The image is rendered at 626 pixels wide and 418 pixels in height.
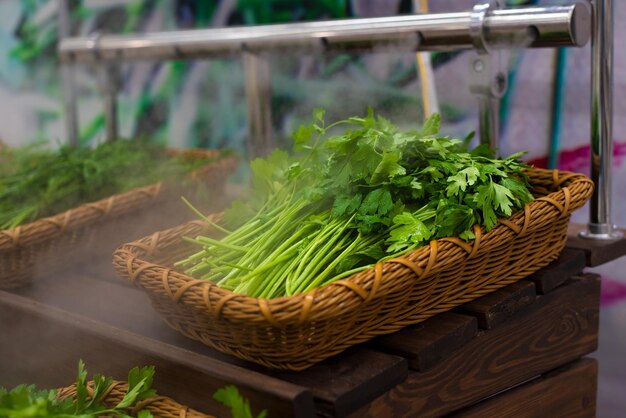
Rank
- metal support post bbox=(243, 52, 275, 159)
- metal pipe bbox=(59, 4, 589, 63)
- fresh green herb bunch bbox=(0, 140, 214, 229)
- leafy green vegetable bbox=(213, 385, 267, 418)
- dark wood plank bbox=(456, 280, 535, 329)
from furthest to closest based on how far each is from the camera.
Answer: metal support post bbox=(243, 52, 275, 159) < fresh green herb bunch bbox=(0, 140, 214, 229) < metal pipe bbox=(59, 4, 589, 63) < dark wood plank bbox=(456, 280, 535, 329) < leafy green vegetable bbox=(213, 385, 267, 418)

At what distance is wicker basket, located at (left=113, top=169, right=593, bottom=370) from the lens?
1.34 meters

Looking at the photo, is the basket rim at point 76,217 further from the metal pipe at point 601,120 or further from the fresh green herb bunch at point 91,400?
the metal pipe at point 601,120

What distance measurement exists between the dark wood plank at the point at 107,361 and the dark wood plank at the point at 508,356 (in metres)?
0.18

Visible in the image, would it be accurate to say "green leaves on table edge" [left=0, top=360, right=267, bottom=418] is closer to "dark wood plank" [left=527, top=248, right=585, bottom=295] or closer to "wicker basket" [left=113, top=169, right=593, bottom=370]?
"wicker basket" [left=113, top=169, right=593, bottom=370]

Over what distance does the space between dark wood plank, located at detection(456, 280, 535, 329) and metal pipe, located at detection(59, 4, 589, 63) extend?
0.65 metres

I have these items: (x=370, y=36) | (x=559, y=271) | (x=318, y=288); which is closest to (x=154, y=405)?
(x=318, y=288)

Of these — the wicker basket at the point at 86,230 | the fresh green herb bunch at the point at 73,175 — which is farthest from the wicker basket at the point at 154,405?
the fresh green herb bunch at the point at 73,175

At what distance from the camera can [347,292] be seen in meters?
1.34

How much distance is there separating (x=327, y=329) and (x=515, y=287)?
563mm

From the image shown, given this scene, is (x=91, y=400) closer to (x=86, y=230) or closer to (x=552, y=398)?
(x=86, y=230)

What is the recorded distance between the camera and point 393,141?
5.44 feet

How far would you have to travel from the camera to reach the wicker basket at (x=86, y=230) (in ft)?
6.54

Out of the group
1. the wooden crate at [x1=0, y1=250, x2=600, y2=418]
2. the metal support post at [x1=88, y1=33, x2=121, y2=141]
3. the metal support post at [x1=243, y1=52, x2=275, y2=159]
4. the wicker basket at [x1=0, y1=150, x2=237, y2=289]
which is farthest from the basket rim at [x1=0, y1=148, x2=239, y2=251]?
the metal support post at [x1=88, y1=33, x2=121, y2=141]

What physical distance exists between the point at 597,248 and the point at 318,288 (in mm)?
948
